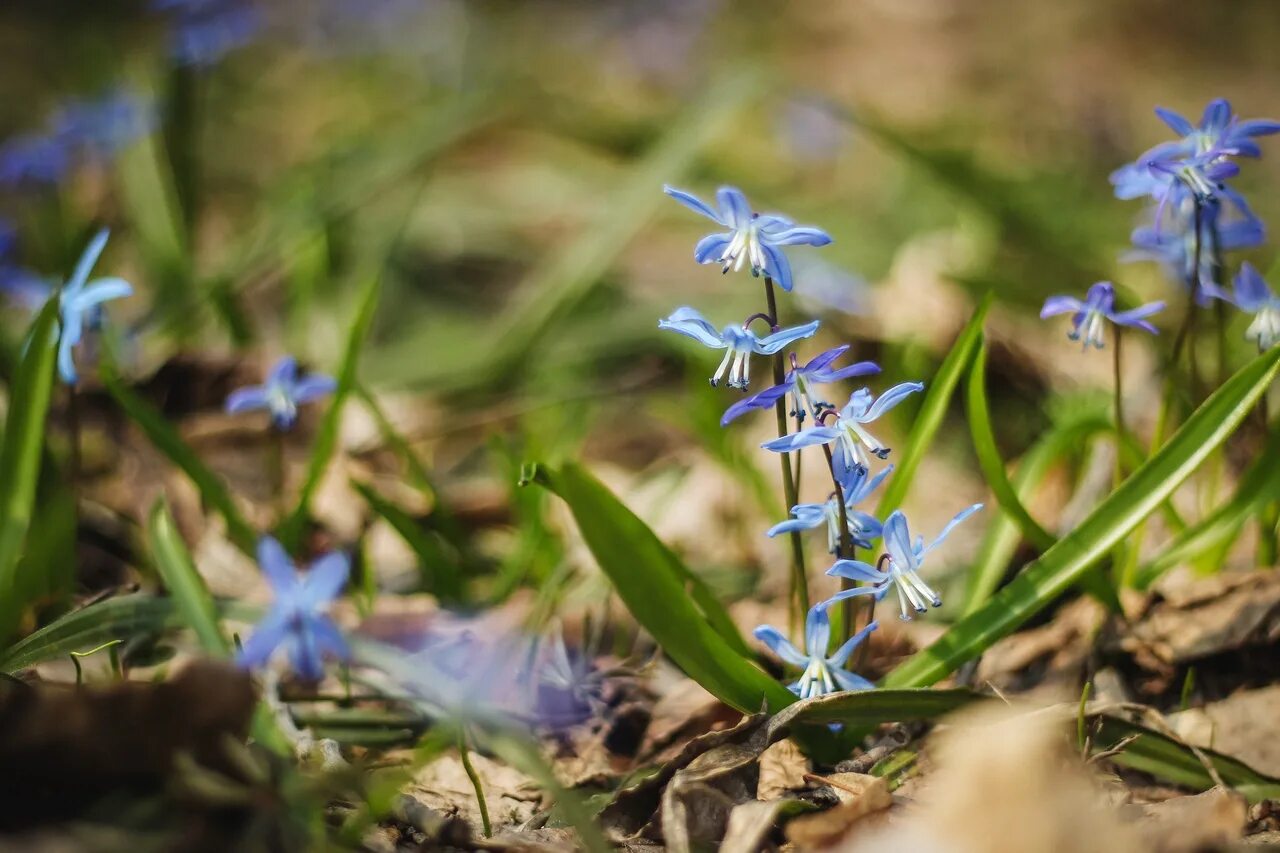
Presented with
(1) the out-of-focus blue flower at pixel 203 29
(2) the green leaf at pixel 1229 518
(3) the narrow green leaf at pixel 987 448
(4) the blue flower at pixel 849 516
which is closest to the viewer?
(4) the blue flower at pixel 849 516

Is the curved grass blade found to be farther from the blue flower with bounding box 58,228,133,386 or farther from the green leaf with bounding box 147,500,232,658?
the blue flower with bounding box 58,228,133,386

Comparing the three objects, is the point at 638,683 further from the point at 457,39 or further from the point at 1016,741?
the point at 457,39

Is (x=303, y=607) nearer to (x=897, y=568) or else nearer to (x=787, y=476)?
(x=787, y=476)

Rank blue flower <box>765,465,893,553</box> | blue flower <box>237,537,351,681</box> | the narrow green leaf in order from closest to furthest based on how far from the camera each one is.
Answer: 1. blue flower <box>237,537,351,681</box>
2. blue flower <box>765,465,893,553</box>
3. the narrow green leaf

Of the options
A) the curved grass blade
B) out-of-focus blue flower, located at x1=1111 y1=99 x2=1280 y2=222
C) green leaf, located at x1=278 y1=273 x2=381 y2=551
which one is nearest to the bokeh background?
green leaf, located at x1=278 y1=273 x2=381 y2=551

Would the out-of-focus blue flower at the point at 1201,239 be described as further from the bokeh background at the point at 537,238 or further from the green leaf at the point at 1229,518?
the bokeh background at the point at 537,238

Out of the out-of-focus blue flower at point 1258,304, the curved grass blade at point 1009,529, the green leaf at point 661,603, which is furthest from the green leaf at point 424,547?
the out-of-focus blue flower at point 1258,304
